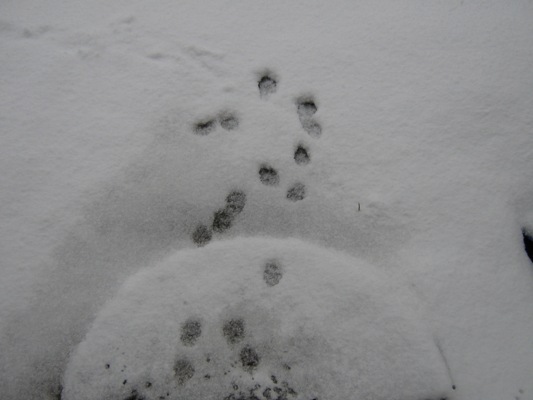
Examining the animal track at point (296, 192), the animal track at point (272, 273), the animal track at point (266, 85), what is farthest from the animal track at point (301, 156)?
the animal track at point (272, 273)

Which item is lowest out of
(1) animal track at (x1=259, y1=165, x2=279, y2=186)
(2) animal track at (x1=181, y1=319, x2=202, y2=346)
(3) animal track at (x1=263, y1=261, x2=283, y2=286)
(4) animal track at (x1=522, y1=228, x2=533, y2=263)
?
(2) animal track at (x1=181, y1=319, x2=202, y2=346)

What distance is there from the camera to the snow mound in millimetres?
1346

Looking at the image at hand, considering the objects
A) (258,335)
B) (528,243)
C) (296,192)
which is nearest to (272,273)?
(258,335)

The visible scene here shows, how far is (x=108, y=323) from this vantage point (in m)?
1.44

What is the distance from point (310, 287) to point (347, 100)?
94 cm

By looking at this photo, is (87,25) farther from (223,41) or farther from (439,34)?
(439,34)

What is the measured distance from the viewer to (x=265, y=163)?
5.51 ft

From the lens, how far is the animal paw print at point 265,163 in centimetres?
160

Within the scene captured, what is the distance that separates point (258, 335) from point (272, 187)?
25.7 inches

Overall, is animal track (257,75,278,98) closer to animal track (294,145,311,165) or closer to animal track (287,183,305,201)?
animal track (294,145,311,165)

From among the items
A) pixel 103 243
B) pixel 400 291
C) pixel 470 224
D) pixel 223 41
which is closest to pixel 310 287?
pixel 400 291

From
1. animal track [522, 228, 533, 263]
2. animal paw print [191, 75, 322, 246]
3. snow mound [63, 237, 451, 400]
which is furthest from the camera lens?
animal paw print [191, 75, 322, 246]

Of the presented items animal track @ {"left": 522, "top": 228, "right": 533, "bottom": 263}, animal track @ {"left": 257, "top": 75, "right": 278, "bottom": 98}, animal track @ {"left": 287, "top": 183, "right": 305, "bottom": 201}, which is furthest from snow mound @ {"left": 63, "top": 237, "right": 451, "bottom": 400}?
animal track @ {"left": 257, "top": 75, "right": 278, "bottom": 98}

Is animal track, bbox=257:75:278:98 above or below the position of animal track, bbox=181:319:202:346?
above
